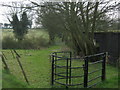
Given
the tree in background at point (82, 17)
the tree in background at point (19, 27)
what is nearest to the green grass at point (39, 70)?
the tree in background at point (19, 27)

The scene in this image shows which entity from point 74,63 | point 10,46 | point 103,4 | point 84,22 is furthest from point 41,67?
point 103,4

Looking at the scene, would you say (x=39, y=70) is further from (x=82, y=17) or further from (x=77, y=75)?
(x=82, y=17)

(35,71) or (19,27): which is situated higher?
(19,27)

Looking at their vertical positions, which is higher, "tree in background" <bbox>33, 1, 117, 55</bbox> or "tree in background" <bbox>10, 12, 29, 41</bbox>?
"tree in background" <bbox>33, 1, 117, 55</bbox>

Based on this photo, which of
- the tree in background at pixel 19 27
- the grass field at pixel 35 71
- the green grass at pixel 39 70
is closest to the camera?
the tree in background at pixel 19 27

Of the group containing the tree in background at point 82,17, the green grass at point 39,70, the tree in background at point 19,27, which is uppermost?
the tree in background at point 82,17

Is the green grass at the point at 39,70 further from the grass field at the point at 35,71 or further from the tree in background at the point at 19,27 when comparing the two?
the tree in background at the point at 19,27

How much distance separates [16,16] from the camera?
Result: 2346mm

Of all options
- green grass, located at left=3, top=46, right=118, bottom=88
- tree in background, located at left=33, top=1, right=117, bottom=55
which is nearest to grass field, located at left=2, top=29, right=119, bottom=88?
green grass, located at left=3, top=46, right=118, bottom=88

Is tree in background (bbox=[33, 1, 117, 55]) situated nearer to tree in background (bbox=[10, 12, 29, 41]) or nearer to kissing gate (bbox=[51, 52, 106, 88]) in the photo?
kissing gate (bbox=[51, 52, 106, 88])

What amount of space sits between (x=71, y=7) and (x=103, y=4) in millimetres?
1480

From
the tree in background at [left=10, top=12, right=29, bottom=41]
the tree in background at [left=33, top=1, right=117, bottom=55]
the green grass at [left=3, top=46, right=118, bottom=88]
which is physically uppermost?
the tree in background at [left=33, top=1, right=117, bottom=55]

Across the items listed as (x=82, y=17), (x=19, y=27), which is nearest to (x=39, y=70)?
(x=19, y=27)

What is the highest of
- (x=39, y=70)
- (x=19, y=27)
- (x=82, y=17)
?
(x=82, y=17)
